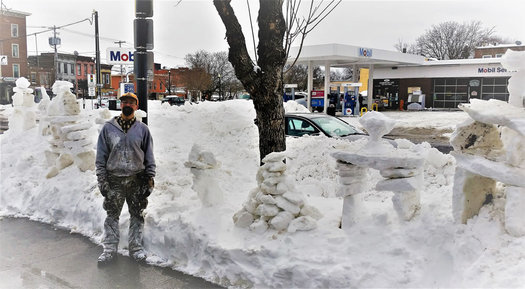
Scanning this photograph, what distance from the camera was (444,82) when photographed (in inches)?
1375

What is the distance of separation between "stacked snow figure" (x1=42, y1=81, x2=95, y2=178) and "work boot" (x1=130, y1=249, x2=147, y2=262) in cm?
296

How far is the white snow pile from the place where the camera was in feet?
12.5

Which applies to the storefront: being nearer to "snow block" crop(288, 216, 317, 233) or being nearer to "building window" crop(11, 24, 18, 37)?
"snow block" crop(288, 216, 317, 233)

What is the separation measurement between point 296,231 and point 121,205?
2.29 m

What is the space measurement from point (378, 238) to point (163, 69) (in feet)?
257

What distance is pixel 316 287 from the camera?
4.09m

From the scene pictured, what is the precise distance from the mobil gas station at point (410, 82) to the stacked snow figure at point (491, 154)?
75.6ft

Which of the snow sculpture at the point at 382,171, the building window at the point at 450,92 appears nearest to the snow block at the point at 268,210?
the snow sculpture at the point at 382,171

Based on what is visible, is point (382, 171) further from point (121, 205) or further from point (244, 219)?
point (121, 205)

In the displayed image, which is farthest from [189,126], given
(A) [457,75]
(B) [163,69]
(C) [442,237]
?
(B) [163,69]

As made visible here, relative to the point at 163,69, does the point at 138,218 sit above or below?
below

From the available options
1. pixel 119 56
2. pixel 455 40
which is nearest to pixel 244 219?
pixel 119 56

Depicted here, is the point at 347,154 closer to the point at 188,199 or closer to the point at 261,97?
the point at 261,97

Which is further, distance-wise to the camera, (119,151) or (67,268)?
(119,151)
